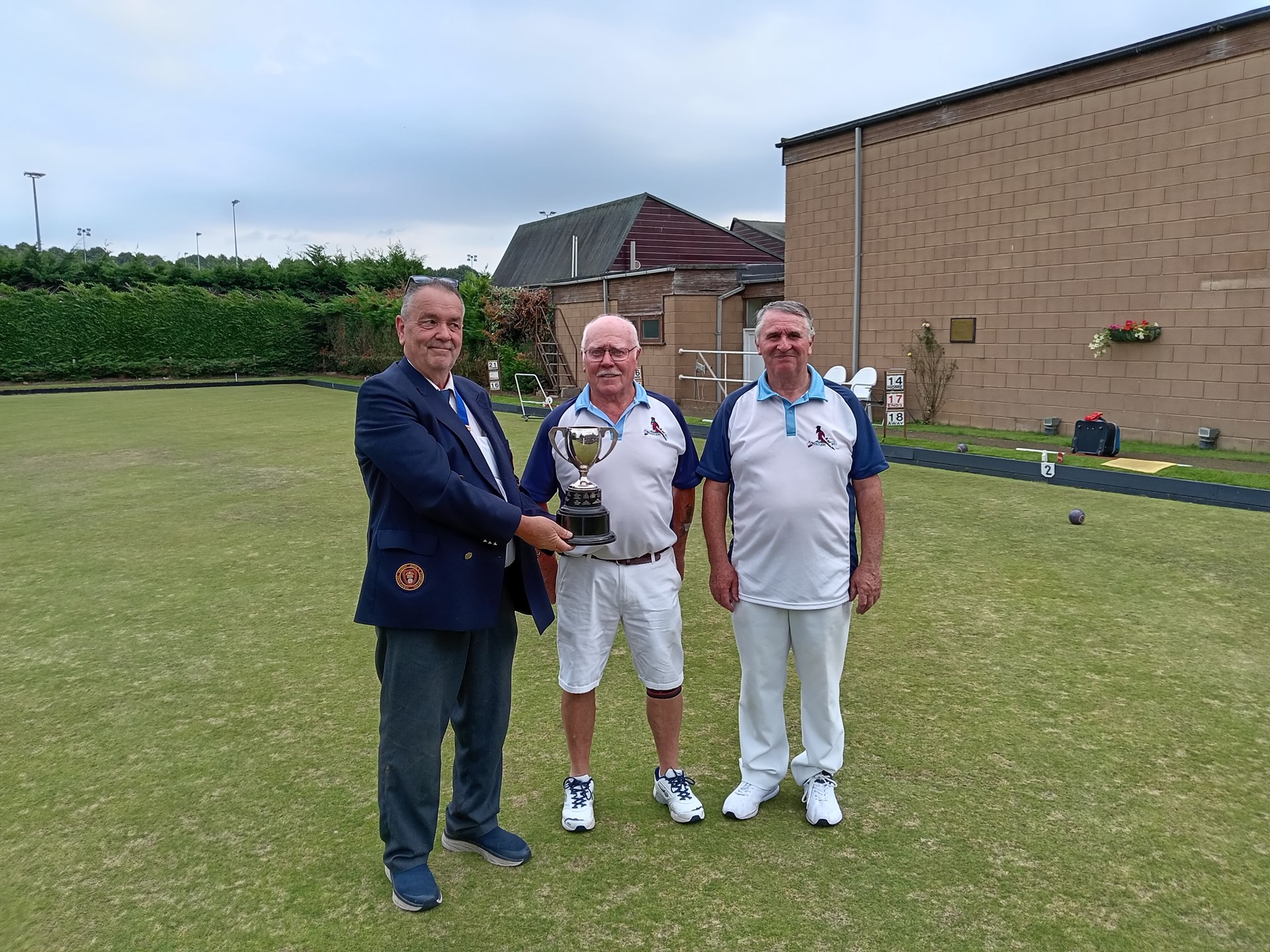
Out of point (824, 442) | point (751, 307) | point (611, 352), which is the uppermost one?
point (751, 307)

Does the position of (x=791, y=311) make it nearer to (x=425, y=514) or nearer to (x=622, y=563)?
(x=622, y=563)

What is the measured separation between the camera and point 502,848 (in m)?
2.57

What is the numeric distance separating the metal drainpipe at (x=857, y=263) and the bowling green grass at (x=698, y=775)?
761cm

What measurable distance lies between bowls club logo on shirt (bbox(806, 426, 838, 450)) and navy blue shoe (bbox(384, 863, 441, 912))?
61.0 inches

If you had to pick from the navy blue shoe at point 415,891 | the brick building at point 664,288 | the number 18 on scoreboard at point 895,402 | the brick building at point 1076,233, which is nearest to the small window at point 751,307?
the brick building at point 664,288

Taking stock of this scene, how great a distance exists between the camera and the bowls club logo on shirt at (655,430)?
2.71 m

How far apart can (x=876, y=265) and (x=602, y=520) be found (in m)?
11.3

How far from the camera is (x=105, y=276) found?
31.9m

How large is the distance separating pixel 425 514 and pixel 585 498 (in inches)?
18.6

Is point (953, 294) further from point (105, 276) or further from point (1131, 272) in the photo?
point (105, 276)

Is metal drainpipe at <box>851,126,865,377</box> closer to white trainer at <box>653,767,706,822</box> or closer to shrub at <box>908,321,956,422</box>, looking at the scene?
shrub at <box>908,321,956,422</box>

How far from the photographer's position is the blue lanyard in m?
2.46

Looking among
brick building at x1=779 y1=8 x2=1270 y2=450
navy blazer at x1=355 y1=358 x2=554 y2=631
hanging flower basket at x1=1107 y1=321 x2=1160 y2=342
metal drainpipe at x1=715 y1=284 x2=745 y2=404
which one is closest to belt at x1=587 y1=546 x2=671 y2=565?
navy blazer at x1=355 y1=358 x2=554 y2=631

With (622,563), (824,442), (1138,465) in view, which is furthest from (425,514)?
(1138,465)
